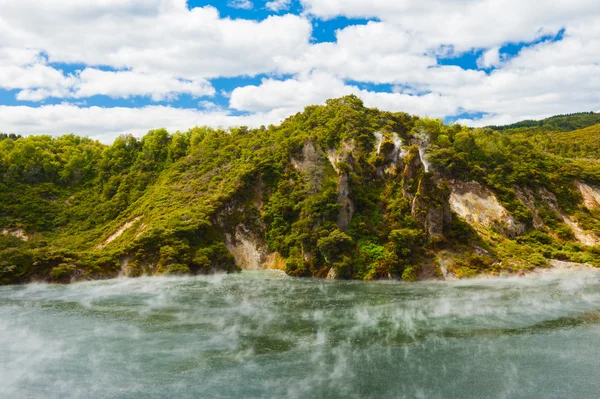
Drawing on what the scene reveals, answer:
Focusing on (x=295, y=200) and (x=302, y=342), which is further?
(x=295, y=200)

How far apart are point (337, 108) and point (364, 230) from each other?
39.5 meters

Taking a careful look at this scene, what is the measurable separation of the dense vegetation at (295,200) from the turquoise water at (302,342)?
31.0 ft

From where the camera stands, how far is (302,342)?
34.5m

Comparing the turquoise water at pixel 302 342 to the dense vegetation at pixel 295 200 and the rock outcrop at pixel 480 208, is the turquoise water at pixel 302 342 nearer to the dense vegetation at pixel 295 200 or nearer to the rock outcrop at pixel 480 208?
the dense vegetation at pixel 295 200

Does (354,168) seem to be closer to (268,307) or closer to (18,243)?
(268,307)

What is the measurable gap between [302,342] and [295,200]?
4387 cm

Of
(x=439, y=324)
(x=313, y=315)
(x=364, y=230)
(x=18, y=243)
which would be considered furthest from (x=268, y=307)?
(x=18, y=243)

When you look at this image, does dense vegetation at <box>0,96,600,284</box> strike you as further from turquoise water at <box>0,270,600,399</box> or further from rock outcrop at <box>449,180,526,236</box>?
turquoise water at <box>0,270,600,399</box>

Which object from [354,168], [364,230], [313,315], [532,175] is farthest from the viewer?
[532,175]

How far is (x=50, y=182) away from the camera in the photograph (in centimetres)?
9562

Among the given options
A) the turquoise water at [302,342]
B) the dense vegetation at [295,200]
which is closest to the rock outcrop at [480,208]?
the dense vegetation at [295,200]

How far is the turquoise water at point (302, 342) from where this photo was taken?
88.4ft

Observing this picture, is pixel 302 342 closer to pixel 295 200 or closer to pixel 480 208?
pixel 295 200

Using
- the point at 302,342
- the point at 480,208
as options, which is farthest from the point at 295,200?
the point at 302,342
